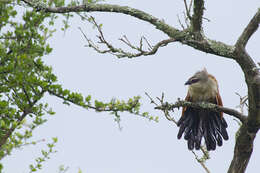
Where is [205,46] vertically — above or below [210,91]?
above

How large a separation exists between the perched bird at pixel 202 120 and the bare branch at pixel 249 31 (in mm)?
1608

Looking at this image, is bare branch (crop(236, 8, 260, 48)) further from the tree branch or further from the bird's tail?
the bird's tail

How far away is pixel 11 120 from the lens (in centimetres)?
428

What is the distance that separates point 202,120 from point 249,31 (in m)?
1.89

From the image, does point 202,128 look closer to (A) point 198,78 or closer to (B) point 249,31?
(A) point 198,78

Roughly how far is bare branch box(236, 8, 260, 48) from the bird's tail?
1.65 m

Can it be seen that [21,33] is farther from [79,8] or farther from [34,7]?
[79,8]

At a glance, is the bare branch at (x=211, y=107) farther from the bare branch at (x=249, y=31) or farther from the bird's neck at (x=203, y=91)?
the bare branch at (x=249, y=31)

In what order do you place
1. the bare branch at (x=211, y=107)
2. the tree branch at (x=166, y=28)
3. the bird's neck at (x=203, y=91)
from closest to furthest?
the tree branch at (x=166, y=28), the bare branch at (x=211, y=107), the bird's neck at (x=203, y=91)

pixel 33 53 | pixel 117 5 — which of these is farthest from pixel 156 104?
pixel 33 53

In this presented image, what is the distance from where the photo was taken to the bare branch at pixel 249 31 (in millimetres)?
3561

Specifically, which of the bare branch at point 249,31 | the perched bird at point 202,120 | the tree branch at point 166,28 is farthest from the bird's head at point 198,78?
the bare branch at point 249,31

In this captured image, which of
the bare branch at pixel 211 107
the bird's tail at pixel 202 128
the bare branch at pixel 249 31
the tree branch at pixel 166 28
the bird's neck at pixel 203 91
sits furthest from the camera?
the bird's neck at pixel 203 91

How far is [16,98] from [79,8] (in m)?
1.40
